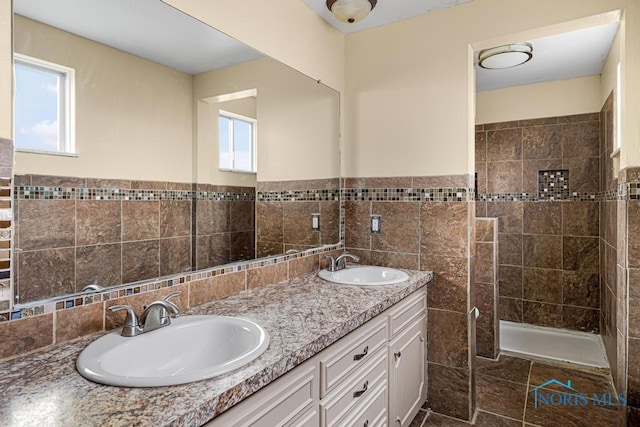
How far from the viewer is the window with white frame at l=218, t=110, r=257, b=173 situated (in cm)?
175

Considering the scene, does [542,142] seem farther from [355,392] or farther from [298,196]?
[355,392]

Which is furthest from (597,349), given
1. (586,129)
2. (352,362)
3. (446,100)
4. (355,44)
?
(355,44)

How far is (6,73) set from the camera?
1036mm

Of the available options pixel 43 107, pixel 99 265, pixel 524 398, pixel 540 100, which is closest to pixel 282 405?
pixel 99 265

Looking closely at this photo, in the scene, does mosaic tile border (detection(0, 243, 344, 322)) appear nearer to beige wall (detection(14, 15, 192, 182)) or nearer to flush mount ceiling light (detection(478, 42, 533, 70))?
beige wall (detection(14, 15, 192, 182))

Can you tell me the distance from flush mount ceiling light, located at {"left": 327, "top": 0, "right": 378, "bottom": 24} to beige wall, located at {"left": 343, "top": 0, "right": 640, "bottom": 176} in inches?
22.3

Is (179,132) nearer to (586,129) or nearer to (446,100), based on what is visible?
(446,100)

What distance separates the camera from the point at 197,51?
1.59 m

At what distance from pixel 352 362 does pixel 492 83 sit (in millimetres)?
3275

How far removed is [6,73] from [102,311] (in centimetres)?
76

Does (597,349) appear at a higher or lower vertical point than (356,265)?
lower

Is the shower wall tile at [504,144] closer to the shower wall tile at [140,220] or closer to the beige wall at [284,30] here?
the beige wall at [284,30]

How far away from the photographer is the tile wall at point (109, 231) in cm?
111

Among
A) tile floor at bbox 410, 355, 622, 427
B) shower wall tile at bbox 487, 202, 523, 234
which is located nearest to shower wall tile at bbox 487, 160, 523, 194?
shower wall tile at bbox 487, 202, 523, 234
